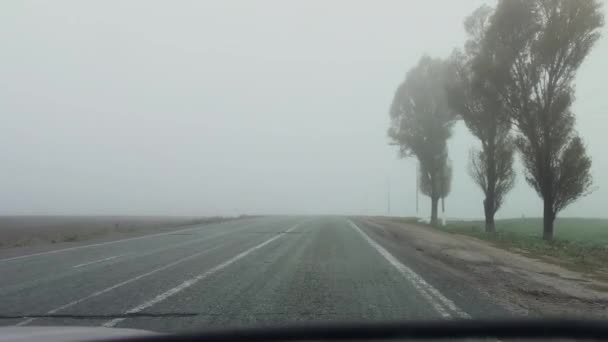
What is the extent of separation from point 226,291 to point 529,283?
17.3 ft

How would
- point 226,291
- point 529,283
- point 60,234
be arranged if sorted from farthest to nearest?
point 60,234
point 529,283
point 226,291

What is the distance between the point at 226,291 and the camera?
7824 mm

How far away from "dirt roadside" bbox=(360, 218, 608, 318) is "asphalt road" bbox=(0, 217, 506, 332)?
1.54 feet

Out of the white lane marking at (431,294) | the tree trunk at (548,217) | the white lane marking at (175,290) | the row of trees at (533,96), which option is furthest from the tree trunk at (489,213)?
the white lane marking at (175,290)

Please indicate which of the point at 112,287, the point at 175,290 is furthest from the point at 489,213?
the point at 112,287

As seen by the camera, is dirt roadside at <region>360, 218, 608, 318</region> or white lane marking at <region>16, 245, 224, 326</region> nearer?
white lane marking at <region>16, 245, 224, 326</region>

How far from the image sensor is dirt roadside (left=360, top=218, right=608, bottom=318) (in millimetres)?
6895

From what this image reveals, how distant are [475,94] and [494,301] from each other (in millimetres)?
20270

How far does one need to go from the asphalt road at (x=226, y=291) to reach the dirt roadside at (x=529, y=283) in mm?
469

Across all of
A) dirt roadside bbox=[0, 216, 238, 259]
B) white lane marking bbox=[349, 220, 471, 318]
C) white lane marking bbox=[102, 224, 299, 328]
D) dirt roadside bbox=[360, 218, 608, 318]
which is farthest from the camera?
dirt roadside bbox=[0, 216, 238, 259]

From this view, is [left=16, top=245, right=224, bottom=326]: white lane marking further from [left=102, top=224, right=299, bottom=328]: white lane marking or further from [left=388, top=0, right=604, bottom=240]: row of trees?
[left=388, top=0, right=604, bottom=240]: row of trees

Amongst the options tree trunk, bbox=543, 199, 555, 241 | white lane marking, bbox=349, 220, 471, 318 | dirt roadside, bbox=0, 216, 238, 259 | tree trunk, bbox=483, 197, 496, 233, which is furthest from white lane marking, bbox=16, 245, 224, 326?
tree trunk, bbox=483, 197, 496, 233

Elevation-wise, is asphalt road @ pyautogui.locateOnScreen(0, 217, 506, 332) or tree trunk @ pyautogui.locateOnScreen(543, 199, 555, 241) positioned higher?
tree trunk @ pyautogui.locateOnScreen(543, 199, 555, 241)

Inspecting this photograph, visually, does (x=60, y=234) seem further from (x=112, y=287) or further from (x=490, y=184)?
(x=490, y=184)
